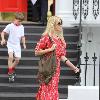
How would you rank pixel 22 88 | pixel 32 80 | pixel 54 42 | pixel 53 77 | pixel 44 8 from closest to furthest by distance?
pixel 54 42 < pixel 53 77 < pixel 22 88 < pixel 32 80 < pixel 44 8

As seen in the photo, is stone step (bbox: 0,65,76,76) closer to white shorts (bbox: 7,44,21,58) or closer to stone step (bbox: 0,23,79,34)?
white shorts (bbox: 7,44,21,58)

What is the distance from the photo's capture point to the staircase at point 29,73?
12.3 m

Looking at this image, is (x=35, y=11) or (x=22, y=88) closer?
(x=22, y=88)

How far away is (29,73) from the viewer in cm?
1298

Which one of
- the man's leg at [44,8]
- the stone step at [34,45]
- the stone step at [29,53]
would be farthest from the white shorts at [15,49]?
the man's leg at [44,8]

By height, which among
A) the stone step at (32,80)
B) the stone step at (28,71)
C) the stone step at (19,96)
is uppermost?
the stone step at (28,71)

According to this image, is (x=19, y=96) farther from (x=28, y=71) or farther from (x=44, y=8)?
(x=44, y=8)

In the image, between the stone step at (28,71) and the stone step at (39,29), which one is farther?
the stone step at (39,29)

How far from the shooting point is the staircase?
12.3 metres

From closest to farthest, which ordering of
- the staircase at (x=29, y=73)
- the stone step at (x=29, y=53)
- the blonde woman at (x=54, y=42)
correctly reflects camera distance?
1. the blonde woman at (x=54, y=42)
2. the staircase at (x=29, y=73)
3. the stone step at (x=29, y=53)

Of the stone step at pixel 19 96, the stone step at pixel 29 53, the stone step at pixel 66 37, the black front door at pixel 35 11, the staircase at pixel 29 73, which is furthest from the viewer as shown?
the black front door at pixel 35 11

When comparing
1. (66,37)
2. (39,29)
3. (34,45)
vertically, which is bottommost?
Result: (34,45)

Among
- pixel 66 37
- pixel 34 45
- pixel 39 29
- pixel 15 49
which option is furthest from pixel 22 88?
pixel 39 29

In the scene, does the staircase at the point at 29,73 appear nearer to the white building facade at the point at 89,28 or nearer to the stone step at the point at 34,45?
the stone step at the point at 34,45
